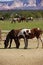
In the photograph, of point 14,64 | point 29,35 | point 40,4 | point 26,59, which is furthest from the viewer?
point 40,4

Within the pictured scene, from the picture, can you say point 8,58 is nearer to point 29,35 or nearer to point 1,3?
point 29,35

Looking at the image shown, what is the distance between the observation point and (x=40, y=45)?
1980cm

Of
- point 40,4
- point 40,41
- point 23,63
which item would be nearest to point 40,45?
point 40,41

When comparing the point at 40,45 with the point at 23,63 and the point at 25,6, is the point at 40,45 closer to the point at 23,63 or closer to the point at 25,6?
the point at 23,63

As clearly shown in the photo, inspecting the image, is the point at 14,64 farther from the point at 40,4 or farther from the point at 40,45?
the point at 40,4

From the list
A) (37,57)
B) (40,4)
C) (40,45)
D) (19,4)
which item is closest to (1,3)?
(19,4)

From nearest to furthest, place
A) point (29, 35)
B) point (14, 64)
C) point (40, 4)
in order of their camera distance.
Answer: point (14, 64) → point (29, 35) → point (40, 4)

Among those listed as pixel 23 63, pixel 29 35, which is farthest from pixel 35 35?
pixel 23 63

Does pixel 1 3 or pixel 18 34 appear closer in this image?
pixel 18 34

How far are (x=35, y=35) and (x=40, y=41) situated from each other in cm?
84

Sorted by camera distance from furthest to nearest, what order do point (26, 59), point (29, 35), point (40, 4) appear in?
point (40, 4) → point (29, 35) → point (26, 59)

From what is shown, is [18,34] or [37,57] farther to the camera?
[18,34]

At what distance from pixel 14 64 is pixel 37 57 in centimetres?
164

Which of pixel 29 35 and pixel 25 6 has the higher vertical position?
pixel 29 35
